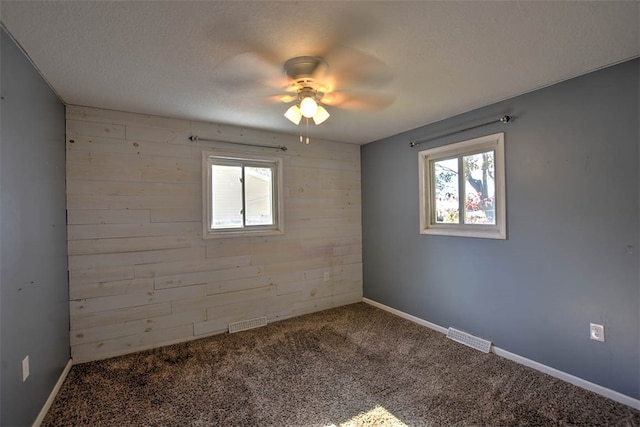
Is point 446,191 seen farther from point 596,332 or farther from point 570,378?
point 570,378

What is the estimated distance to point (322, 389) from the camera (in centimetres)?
218

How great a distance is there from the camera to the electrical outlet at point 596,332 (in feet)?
6.81

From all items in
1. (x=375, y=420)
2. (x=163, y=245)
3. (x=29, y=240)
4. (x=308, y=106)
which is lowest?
(x=375, y=420)

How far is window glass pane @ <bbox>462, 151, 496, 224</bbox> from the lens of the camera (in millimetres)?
2799

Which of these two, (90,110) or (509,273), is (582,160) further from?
(90,110)

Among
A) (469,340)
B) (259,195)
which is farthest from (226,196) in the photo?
(469,340)

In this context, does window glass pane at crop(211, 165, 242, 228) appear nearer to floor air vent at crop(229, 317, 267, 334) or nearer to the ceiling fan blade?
floor air vent at crop(229, 317, 267, 334)

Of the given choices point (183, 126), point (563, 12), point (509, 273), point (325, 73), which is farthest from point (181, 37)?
point (509, 273)

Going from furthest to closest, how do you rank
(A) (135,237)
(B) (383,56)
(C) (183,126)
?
1. (C) (183,126)
2. (A) (135,237)
3. (B) (383,56)

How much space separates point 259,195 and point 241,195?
0.23 meters

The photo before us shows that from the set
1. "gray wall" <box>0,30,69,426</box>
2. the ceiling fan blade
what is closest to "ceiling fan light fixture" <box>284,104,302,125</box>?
the ceiling fan blade

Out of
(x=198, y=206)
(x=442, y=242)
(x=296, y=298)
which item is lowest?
(x=296, y=298)

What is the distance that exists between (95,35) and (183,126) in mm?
1444

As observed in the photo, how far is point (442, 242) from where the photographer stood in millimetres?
3174
